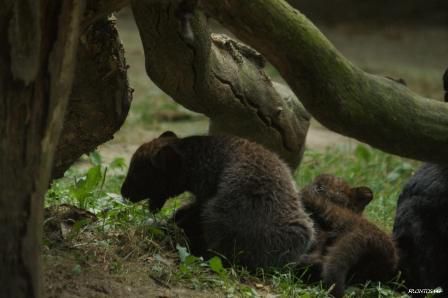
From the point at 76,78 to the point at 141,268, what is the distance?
1.42 m

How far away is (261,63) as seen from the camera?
723 centimetres

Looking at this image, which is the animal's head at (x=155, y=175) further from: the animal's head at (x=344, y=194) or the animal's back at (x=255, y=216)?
the animal's head at (x=344, y=194)

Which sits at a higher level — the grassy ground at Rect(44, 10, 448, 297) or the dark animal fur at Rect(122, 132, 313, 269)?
the dark animal fur at Rect(122, 132, 313, 269)

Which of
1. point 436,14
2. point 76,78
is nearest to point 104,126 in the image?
point 76,78

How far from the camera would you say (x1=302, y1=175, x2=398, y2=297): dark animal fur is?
6008mm

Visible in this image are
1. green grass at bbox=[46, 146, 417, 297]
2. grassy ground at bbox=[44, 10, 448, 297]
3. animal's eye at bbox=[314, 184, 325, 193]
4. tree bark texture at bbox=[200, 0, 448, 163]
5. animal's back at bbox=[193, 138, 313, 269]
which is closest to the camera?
tree bark texture at bbox=[200, 0, 448, 163]

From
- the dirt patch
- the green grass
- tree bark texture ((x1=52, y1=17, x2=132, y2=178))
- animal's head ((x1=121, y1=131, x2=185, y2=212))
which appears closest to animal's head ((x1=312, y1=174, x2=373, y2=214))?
the green grass

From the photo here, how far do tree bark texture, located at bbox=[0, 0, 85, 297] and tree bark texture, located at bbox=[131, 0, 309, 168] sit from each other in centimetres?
155

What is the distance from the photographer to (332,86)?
4.91 metres

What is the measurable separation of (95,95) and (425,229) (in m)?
2.63

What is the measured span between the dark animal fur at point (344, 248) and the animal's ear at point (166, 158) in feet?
3.75

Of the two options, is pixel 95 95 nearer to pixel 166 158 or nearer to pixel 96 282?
pixel 166 158

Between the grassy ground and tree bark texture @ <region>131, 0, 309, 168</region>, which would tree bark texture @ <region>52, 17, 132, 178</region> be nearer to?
tree bark texture @ <region>131, 0, 309, 168</region>

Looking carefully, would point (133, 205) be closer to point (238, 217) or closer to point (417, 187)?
point (238, 217)
